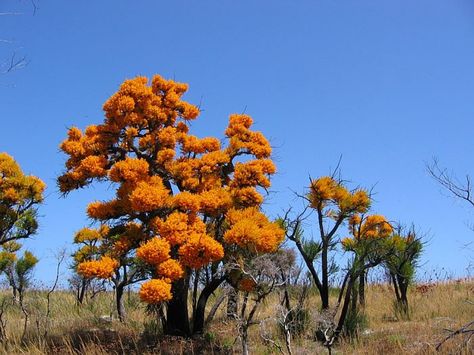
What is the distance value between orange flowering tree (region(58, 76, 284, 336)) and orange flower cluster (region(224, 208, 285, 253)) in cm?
2

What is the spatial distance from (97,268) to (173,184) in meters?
2.65

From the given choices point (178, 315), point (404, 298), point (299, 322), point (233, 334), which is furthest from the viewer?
point (404, 298)

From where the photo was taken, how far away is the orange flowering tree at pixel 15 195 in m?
14.1

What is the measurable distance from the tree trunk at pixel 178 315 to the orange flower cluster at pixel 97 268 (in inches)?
73.5

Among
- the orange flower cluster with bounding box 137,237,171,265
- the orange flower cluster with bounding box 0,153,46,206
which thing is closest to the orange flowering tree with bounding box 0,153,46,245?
the orange flower cluster with bounding box 0,153,46,206

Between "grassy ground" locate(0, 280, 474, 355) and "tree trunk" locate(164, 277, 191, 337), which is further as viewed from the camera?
"tree trunk" locate(164, 277, 191, 337)

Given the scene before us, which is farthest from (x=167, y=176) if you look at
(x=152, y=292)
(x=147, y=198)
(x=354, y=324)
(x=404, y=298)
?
(x=404, y=298)

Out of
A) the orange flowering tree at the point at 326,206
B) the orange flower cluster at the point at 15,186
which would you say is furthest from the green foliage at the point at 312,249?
the orange flower cluster at the point at 15,186

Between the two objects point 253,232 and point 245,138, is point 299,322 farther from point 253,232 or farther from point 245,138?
point 245,138

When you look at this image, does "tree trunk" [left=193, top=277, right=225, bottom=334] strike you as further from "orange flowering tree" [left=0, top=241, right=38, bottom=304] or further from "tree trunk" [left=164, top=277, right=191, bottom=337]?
"orange flowering tree" [left=0, top=241, right=38, bottom=304]

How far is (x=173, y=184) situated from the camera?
1141cm

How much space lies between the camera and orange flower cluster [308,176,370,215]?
11.5m

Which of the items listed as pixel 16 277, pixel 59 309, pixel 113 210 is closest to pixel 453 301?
pixel 113 210

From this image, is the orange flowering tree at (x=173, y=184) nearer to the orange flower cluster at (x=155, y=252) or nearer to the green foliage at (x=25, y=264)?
the orange flower cluster at (x=155, y=252)
